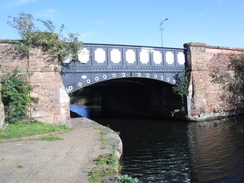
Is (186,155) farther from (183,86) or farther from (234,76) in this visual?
(234,76)

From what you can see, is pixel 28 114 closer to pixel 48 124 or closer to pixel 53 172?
pixel 48 124

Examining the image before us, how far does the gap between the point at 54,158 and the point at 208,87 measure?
39.3ft

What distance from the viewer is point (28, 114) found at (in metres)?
9.04

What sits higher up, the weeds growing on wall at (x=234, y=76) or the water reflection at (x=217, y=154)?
the weeds growing on wall at (x=234, y=76)

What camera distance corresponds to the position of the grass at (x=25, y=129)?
23.3 feet

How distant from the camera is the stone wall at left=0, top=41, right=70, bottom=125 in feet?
29.8

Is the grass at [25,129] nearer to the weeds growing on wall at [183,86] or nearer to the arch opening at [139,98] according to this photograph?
the arch opening at [139,98]

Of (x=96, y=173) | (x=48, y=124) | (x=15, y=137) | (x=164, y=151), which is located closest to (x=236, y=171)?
(x=164, y=151)

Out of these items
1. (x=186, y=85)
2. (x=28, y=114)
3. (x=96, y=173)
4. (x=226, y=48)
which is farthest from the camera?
(x=226, y=48)

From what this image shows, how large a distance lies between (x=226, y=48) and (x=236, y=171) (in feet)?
39.6

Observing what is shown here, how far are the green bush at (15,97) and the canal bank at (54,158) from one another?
2.42 metres

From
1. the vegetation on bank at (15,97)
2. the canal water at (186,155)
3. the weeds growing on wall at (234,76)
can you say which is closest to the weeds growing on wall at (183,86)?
the weeds growing on wall at (234,76)

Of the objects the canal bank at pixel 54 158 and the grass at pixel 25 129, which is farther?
the grass at pixel 25 129

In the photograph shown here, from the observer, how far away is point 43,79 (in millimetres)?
9430
